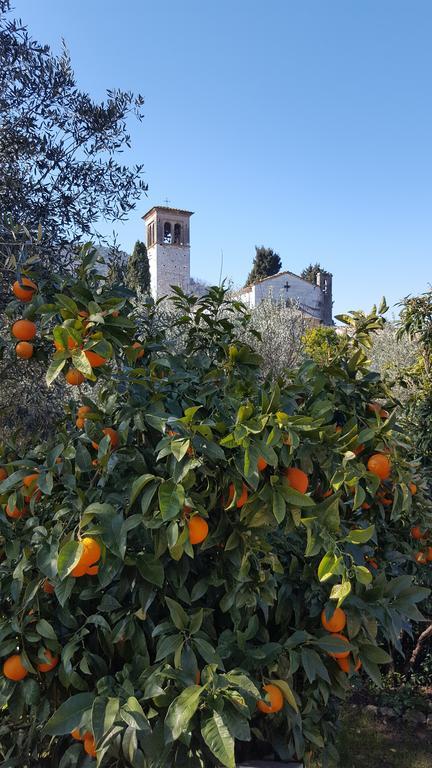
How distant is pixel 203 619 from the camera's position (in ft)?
5.20

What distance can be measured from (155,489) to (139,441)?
0.36m

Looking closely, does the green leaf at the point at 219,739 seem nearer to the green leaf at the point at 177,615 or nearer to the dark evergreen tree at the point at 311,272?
the green leaf at the point at 177,615

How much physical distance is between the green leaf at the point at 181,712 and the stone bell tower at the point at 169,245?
2889 centimetres

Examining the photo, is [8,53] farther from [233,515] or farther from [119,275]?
[233,515]

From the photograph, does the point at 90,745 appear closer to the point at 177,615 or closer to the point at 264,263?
the point at 177,615

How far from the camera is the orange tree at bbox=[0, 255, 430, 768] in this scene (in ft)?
4.49

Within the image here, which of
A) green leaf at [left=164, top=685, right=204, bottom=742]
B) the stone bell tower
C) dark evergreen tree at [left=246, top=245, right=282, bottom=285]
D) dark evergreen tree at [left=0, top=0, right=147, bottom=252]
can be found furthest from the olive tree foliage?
dark evergreen tree at [left=246, top=245, right=282, bottom=285]

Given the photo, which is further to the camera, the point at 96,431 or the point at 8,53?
Result: the point at 8,53

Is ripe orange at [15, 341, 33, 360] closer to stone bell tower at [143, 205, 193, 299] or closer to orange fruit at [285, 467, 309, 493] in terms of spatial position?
orange fruit at [285, 467, 309, 493]

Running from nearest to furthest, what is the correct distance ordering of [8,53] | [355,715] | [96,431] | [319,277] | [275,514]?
[275,514] → [96,431] → [8,53] → [355,715] → [319,277]

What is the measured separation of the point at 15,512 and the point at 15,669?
0.44 m

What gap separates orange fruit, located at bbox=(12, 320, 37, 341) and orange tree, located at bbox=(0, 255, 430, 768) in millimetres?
35

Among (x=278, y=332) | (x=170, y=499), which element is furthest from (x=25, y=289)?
(x=278, y=332)

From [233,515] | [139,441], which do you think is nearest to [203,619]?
[233,515]
